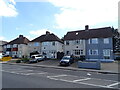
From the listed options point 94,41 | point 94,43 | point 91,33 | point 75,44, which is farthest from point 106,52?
point 75,44

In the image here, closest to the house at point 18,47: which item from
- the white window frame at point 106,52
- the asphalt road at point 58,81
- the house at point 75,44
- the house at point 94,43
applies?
the house at point 75,44

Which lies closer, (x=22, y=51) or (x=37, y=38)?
(x=37, y=38)

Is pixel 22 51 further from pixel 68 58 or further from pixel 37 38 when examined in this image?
pixel 68 58

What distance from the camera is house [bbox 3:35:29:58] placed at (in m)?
62.7

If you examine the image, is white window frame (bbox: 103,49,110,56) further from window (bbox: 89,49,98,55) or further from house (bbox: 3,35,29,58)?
house (bbox: 3,35,29,58)

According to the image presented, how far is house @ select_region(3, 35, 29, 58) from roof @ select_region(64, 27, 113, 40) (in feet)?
76.9

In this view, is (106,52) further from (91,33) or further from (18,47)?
(18,47)

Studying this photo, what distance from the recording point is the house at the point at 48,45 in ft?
159

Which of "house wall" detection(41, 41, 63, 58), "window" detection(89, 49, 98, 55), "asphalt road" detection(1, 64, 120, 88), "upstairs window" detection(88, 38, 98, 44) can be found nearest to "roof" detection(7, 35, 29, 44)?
"house wall" detection(41, 41, 63, 58)

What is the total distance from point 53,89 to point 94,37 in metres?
32.3

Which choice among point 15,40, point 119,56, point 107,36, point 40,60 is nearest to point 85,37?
point 107,36

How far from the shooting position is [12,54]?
216 feet

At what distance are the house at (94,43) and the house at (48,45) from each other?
460cm

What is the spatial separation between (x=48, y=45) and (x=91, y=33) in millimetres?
14813
